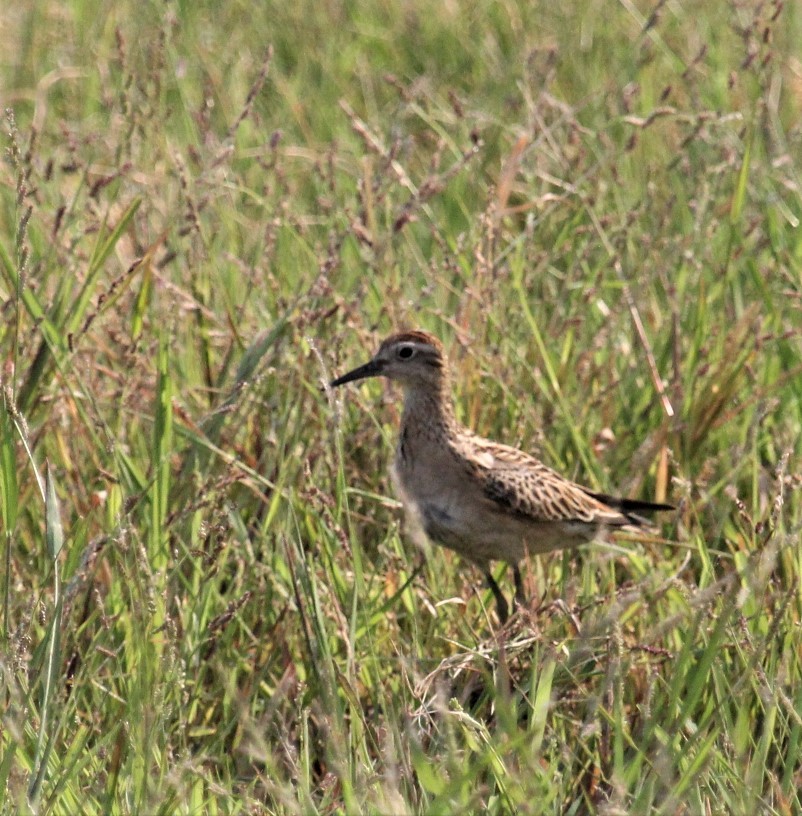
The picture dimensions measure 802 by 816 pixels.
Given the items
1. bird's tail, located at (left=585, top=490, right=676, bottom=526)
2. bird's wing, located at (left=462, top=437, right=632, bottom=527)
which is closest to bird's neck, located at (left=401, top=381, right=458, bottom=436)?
bird's wing, located at (left=462, top=437, right=632, bottom=527)

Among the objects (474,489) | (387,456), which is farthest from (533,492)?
(387,456)

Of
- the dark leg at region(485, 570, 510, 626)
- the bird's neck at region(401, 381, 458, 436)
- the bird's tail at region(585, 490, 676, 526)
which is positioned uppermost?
the bird's neck at region(401, 381, 458, 436)

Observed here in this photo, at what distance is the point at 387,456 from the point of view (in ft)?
18.0

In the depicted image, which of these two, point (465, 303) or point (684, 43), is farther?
point (684, 43)

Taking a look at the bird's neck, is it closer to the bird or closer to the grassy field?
the bird

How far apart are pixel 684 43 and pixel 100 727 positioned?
17.8 ft

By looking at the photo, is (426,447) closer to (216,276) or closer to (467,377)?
(467,377)

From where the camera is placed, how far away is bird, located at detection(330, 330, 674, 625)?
511 centimetres

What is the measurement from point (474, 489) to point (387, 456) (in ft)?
1.26

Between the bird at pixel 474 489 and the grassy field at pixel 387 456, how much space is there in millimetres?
115

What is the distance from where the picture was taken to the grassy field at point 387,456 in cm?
358

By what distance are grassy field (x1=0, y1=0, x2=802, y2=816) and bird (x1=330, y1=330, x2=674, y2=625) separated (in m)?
0.11

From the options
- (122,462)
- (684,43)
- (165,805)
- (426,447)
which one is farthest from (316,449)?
(684,43)

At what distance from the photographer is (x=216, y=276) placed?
5766mm
